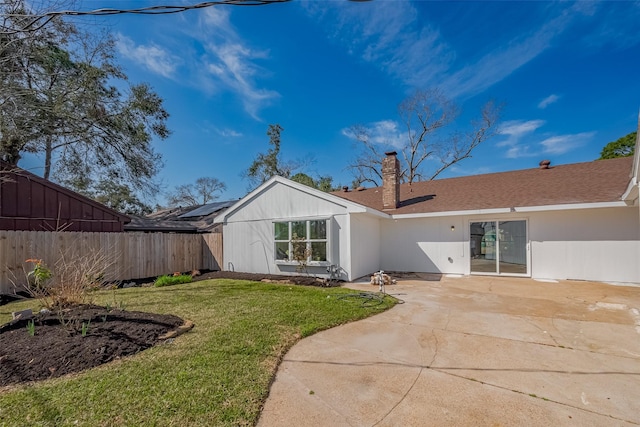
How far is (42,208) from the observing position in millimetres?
9492

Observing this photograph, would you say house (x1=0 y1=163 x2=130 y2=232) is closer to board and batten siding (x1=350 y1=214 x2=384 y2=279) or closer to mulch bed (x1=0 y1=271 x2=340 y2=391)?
mulch bed (x1=0 y1=271 x2=340 y2=391)

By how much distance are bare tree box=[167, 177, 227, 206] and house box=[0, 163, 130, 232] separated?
1084 inches

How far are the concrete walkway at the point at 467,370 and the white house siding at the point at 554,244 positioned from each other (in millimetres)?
3735

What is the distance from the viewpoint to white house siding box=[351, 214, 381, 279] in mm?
9164

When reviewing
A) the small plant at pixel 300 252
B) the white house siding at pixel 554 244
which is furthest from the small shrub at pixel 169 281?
the white house siding at pixel 554 244

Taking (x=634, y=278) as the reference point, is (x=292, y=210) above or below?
above

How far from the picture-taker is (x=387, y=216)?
33.9 feet

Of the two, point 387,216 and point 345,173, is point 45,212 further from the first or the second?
point 345,173

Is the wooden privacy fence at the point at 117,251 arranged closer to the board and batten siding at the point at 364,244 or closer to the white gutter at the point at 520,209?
the board and batten siding at the point at 364,244

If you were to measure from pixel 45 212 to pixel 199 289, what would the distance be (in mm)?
6376

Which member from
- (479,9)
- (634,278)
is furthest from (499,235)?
(479,9)

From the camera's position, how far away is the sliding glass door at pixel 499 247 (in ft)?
31.4

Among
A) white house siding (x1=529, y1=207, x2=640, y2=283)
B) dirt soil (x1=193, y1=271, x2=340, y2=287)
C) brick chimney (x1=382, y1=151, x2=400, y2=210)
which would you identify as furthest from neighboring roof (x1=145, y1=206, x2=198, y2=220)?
white house siding (x1=529, y1=207, x2=640, y2=283)

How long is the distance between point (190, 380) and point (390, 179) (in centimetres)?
1015
